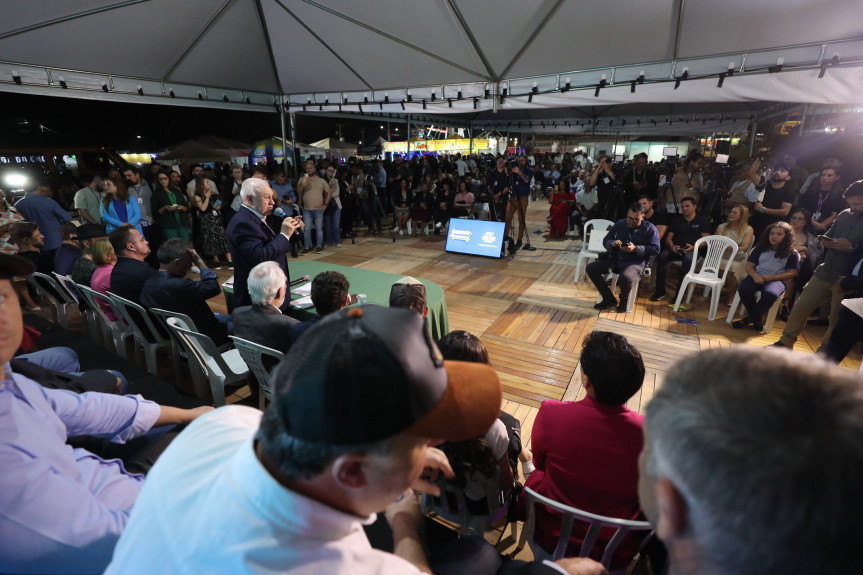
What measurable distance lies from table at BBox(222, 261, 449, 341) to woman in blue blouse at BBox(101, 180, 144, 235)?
120 inches

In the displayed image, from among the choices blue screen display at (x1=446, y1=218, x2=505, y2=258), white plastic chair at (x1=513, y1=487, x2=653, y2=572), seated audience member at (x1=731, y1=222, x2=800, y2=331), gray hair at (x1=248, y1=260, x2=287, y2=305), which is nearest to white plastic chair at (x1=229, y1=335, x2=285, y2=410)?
gray hair at (x1=248, y1=260, x2=287, y2=305)

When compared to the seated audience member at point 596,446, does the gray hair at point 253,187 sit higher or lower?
higher

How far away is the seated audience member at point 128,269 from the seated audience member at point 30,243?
2085mm

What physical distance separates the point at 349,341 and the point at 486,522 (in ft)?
4.89

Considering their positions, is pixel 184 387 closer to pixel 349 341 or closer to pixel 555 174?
pixel 349 341

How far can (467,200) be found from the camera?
8945 millimetres

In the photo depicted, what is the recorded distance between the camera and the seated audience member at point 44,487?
3.09 ft

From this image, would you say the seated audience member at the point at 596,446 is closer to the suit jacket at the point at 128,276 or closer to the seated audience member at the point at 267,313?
the seated audience member at the point at 267,313

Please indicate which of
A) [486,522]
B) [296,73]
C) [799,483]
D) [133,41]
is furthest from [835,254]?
[133,41]

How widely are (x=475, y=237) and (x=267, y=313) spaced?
537 centimetres

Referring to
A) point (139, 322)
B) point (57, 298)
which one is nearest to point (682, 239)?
point (139, 322)

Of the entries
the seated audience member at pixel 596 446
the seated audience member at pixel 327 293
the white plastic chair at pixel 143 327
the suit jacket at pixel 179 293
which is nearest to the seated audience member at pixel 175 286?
the suit jacket at pixel 179 293

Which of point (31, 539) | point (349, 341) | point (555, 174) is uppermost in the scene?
point (555, 174)

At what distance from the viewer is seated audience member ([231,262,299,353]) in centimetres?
252
